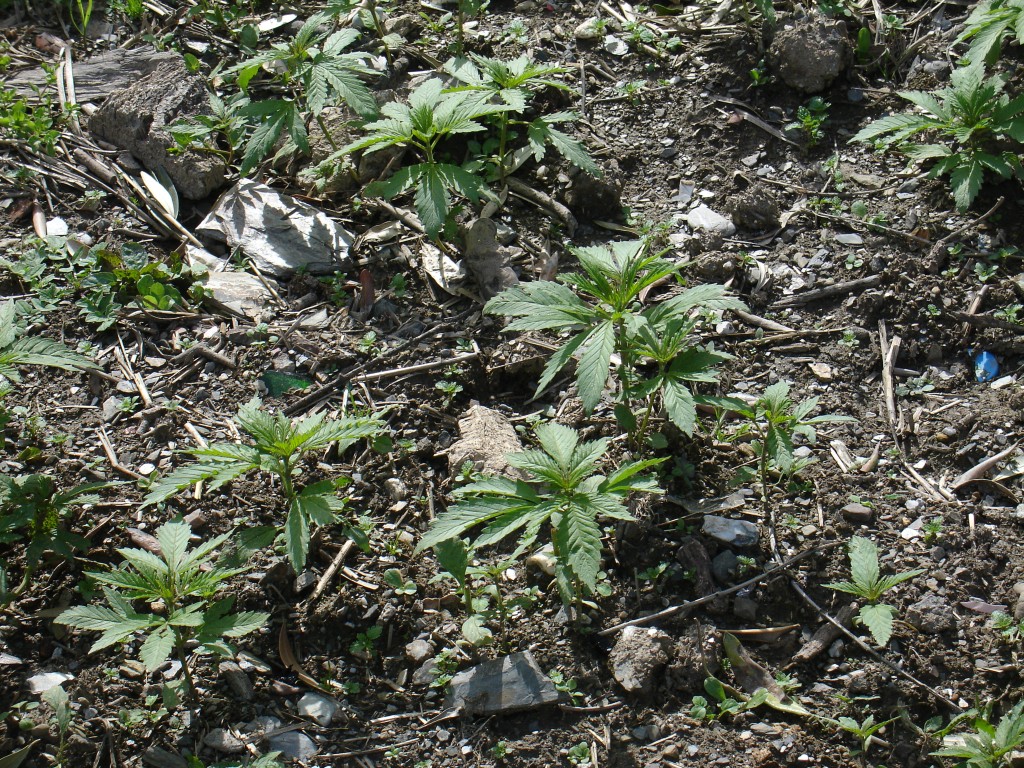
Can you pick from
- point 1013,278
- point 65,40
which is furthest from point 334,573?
point 65,40

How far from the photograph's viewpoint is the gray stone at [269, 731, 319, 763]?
102 inches

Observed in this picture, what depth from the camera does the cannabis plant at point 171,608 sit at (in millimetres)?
2512

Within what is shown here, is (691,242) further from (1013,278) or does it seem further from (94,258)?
(94,258)

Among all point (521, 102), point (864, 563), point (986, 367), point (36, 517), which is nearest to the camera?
point (864, 563)

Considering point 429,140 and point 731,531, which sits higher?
point 429,140

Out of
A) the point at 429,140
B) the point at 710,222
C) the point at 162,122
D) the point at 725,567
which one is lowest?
the point at 725,567

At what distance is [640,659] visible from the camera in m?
2.64

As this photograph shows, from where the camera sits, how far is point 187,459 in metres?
3.21

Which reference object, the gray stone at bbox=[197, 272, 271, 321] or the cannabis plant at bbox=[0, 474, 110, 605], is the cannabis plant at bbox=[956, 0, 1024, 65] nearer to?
the gray stone at bbox=[197, 272, 271, 321]

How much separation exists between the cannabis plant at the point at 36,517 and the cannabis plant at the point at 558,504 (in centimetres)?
117

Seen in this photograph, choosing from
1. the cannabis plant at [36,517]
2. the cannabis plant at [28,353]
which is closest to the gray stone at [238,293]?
the cannabis plant at [28,353]

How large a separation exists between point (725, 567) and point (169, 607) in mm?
1712

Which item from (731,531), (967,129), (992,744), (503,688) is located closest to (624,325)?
(731,531)

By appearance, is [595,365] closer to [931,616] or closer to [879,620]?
[879,620]
